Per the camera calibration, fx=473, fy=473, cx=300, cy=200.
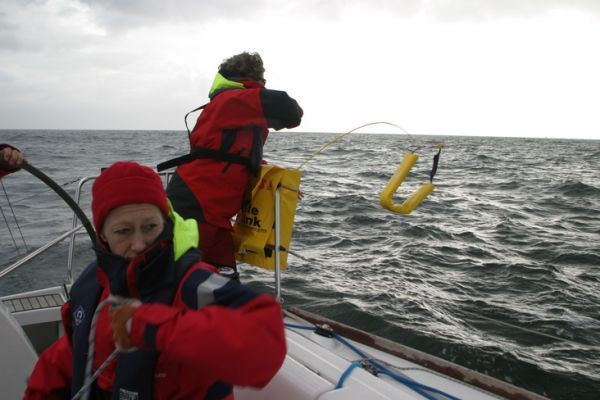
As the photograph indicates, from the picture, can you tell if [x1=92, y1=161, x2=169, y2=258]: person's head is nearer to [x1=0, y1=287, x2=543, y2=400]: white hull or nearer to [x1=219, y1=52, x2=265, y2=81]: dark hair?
[x1=0, y1=287, x2=543, y2=400]: white hull

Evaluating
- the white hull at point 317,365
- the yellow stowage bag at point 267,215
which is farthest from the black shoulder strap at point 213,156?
the white hull at point 317,365

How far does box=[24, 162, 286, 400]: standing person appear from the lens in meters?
1.01

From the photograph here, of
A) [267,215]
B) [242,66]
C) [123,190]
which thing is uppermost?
[242,66]

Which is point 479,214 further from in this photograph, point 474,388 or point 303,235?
point 474,388

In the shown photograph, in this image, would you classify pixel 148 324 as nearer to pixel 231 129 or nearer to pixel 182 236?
pixel 182 236

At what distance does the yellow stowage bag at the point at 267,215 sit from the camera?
285 cm

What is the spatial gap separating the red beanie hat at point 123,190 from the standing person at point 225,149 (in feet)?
4.23

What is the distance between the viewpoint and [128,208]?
4.66 ft

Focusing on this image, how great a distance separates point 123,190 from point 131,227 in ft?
0.37

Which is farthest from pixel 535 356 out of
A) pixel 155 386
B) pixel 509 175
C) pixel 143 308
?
pixel 509 175

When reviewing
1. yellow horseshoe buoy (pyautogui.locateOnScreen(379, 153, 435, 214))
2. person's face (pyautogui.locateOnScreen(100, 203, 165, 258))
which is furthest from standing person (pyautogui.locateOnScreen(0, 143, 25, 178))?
yellow horseshoe buoy (pyautogui.locateOnScreen(379, 153, 435, 214))

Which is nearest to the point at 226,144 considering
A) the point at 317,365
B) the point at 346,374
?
the point at 317,365

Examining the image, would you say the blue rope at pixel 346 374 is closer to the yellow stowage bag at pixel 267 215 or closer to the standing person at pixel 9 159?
the yellow stowage bag at pixel 267 215

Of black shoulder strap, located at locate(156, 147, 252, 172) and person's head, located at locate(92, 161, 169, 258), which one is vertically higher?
black shoulder strap, located at locate(156, 147, 252, 172)
